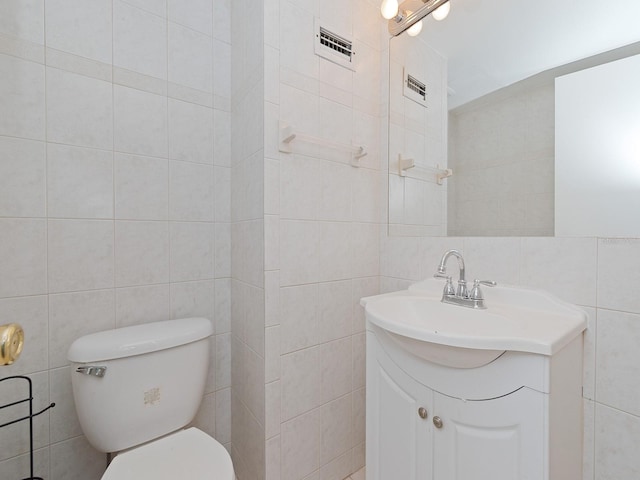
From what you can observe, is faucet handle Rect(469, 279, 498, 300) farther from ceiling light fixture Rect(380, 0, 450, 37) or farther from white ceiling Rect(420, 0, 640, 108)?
ceiling light fixture Rect(380, 0, 450, 37)

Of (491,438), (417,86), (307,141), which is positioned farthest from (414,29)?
(491,438)

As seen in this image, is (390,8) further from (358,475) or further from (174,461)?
(358,475)

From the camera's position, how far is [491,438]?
74 centimetres

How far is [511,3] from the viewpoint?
1081mm

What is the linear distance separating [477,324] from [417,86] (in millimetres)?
1120

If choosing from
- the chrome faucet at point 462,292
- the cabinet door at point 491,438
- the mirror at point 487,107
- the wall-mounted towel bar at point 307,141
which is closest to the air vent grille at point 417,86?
the mirror at point 487,107

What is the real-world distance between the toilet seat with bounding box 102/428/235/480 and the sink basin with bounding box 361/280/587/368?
25.5 inches

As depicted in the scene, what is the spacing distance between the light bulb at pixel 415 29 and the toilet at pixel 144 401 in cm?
165

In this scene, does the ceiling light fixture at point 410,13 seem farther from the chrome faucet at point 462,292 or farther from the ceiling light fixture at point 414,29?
the chrome faucet at point 462,292

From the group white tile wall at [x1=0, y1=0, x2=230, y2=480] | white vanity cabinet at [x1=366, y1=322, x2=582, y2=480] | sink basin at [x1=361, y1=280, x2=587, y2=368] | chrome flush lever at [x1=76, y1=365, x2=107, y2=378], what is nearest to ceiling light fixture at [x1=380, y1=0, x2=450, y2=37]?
white tile wall at [x1=0, y1=0, x2=230, y2=480]

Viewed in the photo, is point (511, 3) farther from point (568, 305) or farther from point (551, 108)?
point (568, 305)

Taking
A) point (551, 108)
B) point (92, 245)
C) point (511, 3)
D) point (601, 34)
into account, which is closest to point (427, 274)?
point (551, 108)

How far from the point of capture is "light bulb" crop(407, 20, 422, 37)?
139cm

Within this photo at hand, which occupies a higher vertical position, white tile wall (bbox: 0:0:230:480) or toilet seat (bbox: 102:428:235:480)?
white tile wall (bbox: 0:0:230:480)
